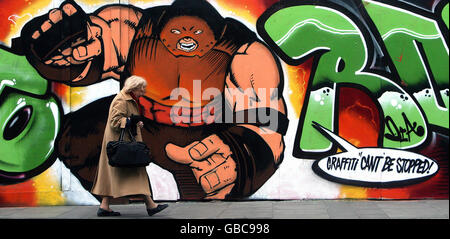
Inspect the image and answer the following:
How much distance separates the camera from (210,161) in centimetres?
879

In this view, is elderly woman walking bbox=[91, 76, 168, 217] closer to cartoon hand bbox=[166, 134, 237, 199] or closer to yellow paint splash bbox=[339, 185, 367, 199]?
cartoon hand bbox=[166, 134, 237, 199]

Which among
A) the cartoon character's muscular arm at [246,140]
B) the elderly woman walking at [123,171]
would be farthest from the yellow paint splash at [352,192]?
the elderly woman walking at [123,171]

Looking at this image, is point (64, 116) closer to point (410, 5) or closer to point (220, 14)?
point (220, 14)

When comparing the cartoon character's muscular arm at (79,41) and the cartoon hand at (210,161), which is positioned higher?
the cartoon character's muscular arm at (79,41)

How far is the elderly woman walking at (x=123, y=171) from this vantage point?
25.3 feet

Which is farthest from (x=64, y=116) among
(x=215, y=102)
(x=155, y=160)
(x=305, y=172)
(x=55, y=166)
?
(x=305, y=172)

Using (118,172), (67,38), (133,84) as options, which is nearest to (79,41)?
(67,38)

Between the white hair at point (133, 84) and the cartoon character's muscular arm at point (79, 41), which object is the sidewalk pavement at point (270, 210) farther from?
the cartoon character's muscular arm at point (79, 41)

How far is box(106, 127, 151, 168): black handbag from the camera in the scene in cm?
747

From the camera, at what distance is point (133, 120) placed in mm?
7715

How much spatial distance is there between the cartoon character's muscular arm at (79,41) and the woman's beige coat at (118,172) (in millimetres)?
1135

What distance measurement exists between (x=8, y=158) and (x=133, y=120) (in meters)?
2.18

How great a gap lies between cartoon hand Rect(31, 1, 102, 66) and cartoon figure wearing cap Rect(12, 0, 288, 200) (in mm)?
14

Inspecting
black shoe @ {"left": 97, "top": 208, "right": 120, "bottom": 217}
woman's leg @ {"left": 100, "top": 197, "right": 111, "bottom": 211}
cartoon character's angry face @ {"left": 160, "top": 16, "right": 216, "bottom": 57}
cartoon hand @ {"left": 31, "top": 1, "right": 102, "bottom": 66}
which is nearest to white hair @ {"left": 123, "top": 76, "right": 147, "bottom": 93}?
cartoon character's angry face @ {"left": 160, "top": 16, "right": 216, "bottom": 57}
